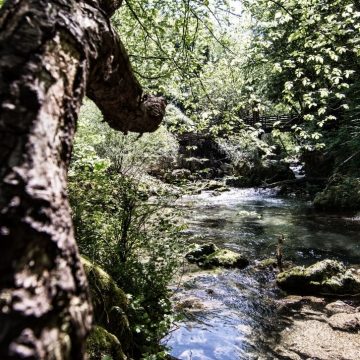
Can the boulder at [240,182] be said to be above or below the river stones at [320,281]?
above

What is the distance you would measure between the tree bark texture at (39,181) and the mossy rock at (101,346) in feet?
8.77

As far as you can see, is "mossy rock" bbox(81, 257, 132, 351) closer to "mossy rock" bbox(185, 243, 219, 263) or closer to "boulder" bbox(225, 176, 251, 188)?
"mossy rock" bbox(185, 243, 219, 263)

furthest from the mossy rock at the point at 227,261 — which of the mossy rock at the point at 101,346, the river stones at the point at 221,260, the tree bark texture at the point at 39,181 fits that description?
the tree bark texture at the point at 39,181

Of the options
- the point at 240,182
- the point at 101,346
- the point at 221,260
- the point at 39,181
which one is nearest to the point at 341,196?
the point at 221,260

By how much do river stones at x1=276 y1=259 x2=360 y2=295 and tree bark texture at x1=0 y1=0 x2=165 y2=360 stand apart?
27.8ft

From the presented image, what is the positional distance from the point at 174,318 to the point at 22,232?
415 cm

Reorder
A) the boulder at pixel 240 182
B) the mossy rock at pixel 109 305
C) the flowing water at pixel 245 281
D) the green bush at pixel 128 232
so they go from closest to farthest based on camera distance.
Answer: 1. the mossy rock at pixel 109 305
2. the green bush at pixel 128 232
3. the flowing water at pixel 245 281
4. the boulder at pixel 240 182

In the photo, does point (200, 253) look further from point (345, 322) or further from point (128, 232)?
point (128, 232)

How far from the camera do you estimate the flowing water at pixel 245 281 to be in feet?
21.3

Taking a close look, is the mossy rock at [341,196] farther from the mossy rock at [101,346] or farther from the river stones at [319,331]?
the mossy rock at [101,346]

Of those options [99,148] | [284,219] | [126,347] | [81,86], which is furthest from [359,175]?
Answer: [81,86]

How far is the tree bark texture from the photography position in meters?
0.64

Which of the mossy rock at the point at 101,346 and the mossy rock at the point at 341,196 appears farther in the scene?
the mossy rock at the point at 341,196

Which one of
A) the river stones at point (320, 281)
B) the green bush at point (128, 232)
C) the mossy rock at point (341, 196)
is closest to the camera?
the green bush at point (128, 232)
